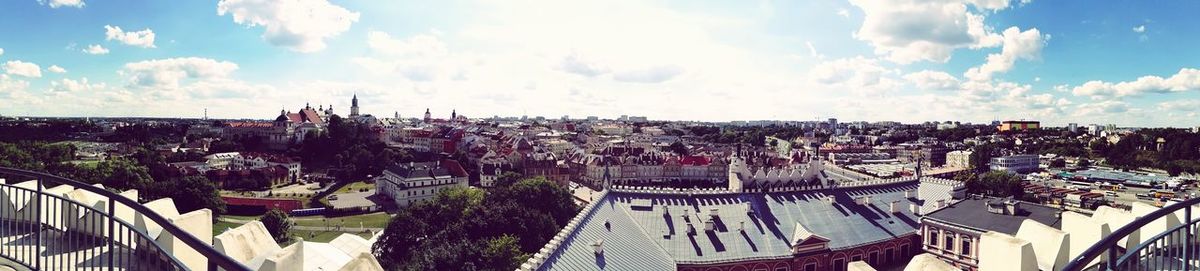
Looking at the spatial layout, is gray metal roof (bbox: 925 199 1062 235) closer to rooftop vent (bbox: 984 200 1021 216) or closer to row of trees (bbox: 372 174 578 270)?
rooftop vent (bbox: 984 200 1021 216)

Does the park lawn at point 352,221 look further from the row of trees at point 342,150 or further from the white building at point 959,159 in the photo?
the white building at point 959,159

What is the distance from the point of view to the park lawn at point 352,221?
175ft

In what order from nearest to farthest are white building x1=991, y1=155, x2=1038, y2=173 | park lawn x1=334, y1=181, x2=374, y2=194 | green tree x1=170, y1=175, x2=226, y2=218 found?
1. green tree x1=170, y1=175, x2=226, y2=218
2. park lawn x1=334, y1=181, x2=374, y2=194
3. white building x1=991, y1=155, x2=1038, y2=173

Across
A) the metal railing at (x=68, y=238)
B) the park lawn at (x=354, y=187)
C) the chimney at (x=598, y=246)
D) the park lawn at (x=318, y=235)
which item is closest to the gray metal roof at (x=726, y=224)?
the chimney at (x=598, y=246)

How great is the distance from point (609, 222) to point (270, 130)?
116 metres

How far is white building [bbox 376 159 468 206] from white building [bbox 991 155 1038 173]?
317 feet

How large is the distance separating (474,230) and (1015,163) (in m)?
114

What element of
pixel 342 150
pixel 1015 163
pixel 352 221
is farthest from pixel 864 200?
pixel 1015 163

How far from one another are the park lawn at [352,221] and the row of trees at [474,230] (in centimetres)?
1290

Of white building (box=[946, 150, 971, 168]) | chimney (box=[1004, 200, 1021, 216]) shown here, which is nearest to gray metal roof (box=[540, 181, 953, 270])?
chimney (box=[1004, 200, 1021, 216])

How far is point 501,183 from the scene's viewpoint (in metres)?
55.8

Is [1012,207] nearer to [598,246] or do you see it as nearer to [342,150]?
[598,246]

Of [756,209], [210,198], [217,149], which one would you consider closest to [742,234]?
[756,209]

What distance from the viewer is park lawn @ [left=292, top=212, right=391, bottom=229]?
53.4 metres
